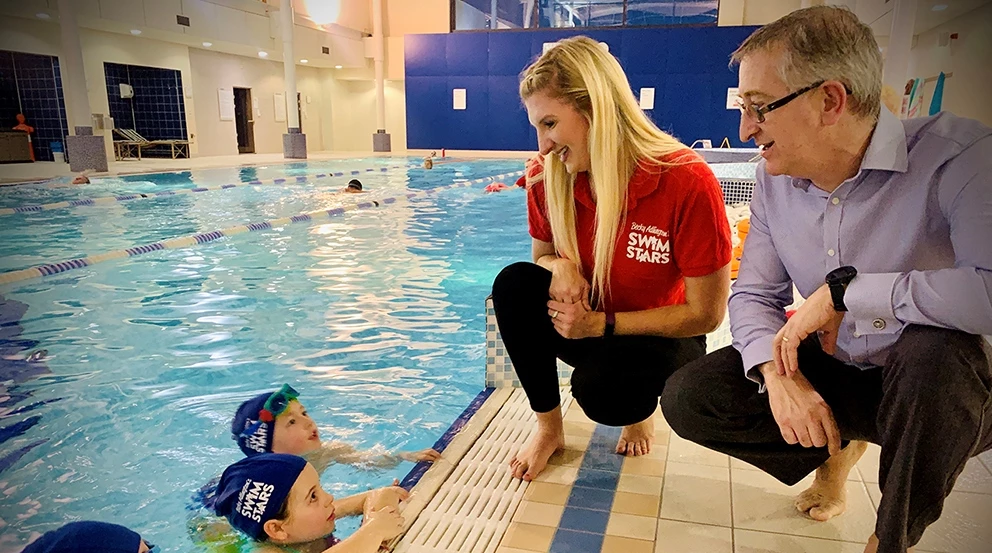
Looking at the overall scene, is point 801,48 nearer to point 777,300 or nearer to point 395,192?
point 777,300

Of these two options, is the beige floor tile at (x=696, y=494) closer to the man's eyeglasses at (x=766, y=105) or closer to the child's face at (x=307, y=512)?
the child's face at (x=307, y=512)

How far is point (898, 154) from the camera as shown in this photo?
1.25 metres

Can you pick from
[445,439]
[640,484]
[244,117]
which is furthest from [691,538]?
[244,117]

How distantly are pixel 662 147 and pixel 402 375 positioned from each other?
1.76 metres

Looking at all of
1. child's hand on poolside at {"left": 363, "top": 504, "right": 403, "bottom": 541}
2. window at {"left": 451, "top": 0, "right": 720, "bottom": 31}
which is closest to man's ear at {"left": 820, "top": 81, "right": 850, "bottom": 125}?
child's hand on poolside at {"left": 363, "top": 504, "right": 403, "bottom": 541}

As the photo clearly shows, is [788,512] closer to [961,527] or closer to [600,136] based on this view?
[961,527]

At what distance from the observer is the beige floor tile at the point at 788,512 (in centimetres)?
158

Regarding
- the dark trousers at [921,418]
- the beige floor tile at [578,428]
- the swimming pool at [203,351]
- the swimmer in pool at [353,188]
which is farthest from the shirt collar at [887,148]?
the swimmer in pool at [353,188]

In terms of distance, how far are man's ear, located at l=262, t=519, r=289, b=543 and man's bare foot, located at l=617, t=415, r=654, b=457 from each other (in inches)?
37.8

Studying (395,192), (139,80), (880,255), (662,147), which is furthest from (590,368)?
(139,80)

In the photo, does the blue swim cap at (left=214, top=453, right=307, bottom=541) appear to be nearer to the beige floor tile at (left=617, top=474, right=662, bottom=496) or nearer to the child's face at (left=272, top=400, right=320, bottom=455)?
the child's face at (left=272, top=400, right=320, bottom=455)

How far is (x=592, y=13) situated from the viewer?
17688 millimetres

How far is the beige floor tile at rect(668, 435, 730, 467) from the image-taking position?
6.42 ft

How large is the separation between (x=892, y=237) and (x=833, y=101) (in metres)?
0.28
